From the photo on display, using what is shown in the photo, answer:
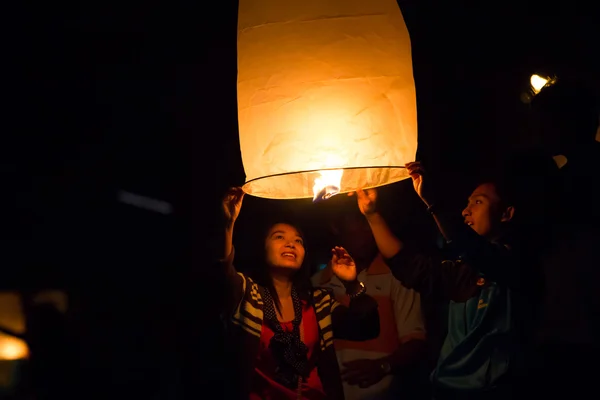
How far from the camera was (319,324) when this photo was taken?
2.60 metres

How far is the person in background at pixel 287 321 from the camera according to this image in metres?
2.46

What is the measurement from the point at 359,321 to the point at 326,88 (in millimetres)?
1404

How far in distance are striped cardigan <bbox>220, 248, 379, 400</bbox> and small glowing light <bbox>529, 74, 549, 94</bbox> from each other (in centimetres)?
127

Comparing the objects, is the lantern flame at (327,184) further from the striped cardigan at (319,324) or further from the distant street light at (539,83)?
the distant street light at (539,83)

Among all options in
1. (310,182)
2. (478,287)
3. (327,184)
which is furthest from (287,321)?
(327,184)

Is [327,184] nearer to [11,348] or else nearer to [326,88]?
[326,88]

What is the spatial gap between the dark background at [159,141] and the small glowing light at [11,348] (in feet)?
1.31

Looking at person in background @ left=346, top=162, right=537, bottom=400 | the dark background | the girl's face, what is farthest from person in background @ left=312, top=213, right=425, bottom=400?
the dark background

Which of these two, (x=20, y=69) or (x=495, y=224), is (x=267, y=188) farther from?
(x=20, y=69)

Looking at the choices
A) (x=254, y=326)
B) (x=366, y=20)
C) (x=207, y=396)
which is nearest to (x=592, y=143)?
(x=366, y=20)

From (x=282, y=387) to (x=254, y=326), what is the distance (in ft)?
1.01

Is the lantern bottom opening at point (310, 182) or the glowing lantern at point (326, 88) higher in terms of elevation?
the glowing lantern at point (326, 88)

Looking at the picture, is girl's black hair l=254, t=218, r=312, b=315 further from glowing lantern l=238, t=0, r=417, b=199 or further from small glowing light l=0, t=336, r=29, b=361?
small glowing light l=0, t=336, r=29, b=361

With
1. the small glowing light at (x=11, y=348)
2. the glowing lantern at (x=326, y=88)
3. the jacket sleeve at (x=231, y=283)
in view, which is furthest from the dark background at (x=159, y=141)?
the glowing lantern at (x=326, y=88)
